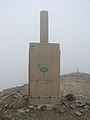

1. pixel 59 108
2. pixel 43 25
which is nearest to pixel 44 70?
pixel 59 108

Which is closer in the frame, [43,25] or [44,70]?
[44,70]

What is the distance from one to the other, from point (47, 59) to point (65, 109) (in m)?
1.47

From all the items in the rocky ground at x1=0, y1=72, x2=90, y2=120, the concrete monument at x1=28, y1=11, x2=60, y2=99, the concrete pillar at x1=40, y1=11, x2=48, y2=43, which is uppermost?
the concrete pillar at x1=40, y1=11, x2=48, y2=43

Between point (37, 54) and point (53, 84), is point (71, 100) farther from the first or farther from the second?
point (37, 54)

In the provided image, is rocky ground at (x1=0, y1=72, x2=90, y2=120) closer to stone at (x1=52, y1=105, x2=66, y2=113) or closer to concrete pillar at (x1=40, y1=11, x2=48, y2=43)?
stone at (x1=52, y1=105, x2=66, y2=113)

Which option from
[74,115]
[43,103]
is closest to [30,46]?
[43,103]

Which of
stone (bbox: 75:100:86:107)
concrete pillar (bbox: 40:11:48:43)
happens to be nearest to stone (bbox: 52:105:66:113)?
stone (bbox: 75:100:86:107)

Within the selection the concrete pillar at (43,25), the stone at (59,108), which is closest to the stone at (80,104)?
the stone at (59,108)

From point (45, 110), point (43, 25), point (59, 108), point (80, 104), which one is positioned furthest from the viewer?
point (43, 25)

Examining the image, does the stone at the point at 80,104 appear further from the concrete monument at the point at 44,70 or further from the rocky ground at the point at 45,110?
the concrete monument at the point at 44,70

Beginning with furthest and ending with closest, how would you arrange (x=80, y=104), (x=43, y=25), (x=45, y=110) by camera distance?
(x=43, y=25) → (x=80, y=104) → (x=45, y=110)

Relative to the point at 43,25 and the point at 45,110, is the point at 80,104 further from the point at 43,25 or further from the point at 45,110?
the point at 43,25

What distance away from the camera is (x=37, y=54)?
749cm

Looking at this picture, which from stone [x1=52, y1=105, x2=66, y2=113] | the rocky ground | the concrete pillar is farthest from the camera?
the concrete pillar
